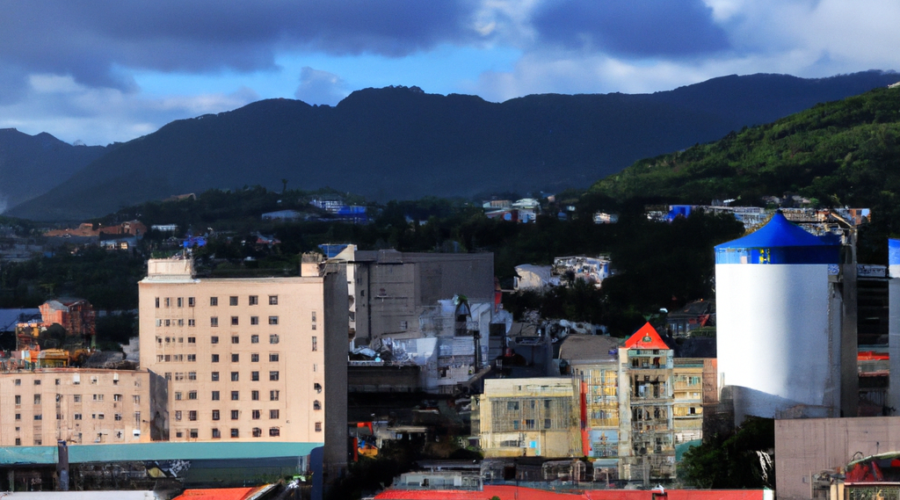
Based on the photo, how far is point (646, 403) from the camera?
808 inches

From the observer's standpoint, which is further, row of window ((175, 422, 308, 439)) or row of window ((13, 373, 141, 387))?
row of window ((175, 422, 308, 439))

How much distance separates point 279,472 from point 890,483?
1001 centimetres

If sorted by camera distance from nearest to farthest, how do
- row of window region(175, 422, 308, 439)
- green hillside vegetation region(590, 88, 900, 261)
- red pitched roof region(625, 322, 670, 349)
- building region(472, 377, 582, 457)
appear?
red pitched roof region(625, 322, 670, 349) → building region(472, 377, 582, 457) → row of window region(175, 422, 308, 439) → green hillside vegetation region(590, 88, 900, 261)

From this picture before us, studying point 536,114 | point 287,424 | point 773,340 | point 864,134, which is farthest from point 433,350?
point 536,114

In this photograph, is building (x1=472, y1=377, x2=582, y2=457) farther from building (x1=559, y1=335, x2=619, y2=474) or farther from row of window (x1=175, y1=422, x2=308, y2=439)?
row of window (x1=175, y1=422, x2=308, y2=439)

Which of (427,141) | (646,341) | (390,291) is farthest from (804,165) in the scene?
(427,141)

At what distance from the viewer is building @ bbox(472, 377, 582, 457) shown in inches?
824

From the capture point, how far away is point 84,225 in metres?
70.9

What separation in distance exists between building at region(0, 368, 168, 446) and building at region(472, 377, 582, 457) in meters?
6.41

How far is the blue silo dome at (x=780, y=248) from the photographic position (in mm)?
20531

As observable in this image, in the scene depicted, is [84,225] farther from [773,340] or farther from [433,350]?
[773,340]

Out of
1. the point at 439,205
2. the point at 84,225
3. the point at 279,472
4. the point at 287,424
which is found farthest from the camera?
the point at 439,205

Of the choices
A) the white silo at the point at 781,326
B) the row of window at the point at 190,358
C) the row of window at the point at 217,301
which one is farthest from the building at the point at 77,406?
the white silo at the point at 781,326

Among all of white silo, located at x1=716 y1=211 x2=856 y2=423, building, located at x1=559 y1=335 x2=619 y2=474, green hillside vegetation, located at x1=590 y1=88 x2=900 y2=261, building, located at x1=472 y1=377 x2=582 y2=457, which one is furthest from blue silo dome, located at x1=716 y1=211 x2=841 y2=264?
green hillside vegetation, located at x1=590 y1=88 x2=900 y2=261
